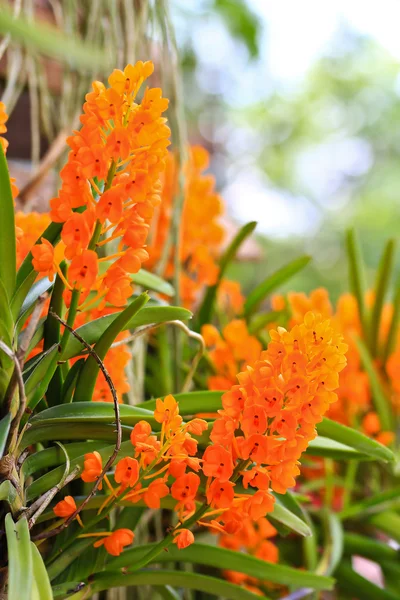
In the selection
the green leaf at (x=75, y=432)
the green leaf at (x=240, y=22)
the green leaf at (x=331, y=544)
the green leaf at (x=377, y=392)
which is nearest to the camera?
the green leaf at (x=75, y=432)

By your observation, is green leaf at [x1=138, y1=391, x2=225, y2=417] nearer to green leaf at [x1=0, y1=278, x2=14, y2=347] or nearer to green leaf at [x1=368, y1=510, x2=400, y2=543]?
green leaf at [x1=0, y1=278, x2=14, y2=347]

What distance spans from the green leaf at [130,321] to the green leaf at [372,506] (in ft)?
1.42

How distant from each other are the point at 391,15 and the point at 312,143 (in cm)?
83

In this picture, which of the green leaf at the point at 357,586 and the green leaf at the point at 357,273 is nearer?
the green leaf at the point at 357,586

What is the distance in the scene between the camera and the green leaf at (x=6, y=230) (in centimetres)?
38

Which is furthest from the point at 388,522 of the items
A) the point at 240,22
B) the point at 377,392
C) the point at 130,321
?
the point at 240,22

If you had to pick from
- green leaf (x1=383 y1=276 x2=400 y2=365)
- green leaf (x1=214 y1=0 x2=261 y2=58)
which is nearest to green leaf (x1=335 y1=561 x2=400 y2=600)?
green leaf (x1=383 y1=276 x2=400 y2=365)

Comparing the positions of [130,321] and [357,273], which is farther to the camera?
[357,273]

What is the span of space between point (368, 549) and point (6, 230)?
0.60 meters

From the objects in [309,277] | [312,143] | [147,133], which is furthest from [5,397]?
[312,143]

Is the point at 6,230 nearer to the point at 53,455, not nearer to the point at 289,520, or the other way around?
the point at 53,455

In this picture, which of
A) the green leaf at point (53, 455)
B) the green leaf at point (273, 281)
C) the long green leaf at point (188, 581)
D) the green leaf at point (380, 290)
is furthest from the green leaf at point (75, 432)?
the green leaf at point (380, 290)

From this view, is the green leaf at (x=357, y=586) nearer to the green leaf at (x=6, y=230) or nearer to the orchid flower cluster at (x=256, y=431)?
the orchid flower cluster at (x=256, y=431)

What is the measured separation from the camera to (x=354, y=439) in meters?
0.45
